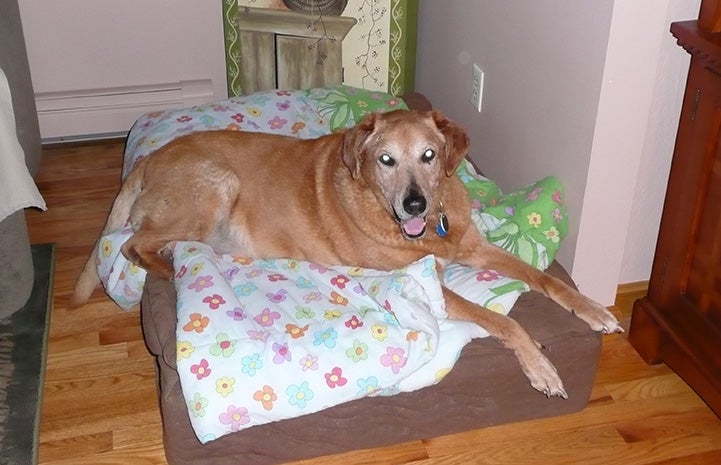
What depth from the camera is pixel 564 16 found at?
2.92m

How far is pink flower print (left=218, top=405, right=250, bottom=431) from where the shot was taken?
2.35 m

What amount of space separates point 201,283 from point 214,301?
0.37ft

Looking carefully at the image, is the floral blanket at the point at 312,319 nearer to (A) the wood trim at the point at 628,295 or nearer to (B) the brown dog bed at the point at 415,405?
(B) the brown dog bed at the point at 415,405

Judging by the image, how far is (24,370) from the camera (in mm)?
2961

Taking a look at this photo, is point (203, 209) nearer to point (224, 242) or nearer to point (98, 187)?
point (224, 242)

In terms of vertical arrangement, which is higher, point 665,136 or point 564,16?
point 564,16

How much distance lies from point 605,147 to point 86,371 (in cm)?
200

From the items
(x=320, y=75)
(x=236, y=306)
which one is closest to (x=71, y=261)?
(x=236, y=306)

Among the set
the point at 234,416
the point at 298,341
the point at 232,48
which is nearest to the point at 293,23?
the point at 232,48

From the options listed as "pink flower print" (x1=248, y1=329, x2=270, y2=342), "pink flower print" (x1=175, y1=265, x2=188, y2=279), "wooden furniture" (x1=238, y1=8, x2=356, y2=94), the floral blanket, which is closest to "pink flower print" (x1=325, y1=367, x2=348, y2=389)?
the floral blanket

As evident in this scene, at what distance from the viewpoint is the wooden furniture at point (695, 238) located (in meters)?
2.48

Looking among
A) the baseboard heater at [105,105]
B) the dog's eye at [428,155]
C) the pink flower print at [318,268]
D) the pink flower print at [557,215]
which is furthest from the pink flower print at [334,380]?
the baseboard heater at [105,105]

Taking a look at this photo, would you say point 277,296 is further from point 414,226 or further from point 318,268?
point 414,226

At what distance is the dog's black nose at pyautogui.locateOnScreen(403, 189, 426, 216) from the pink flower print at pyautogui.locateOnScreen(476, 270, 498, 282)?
0.43 meters
